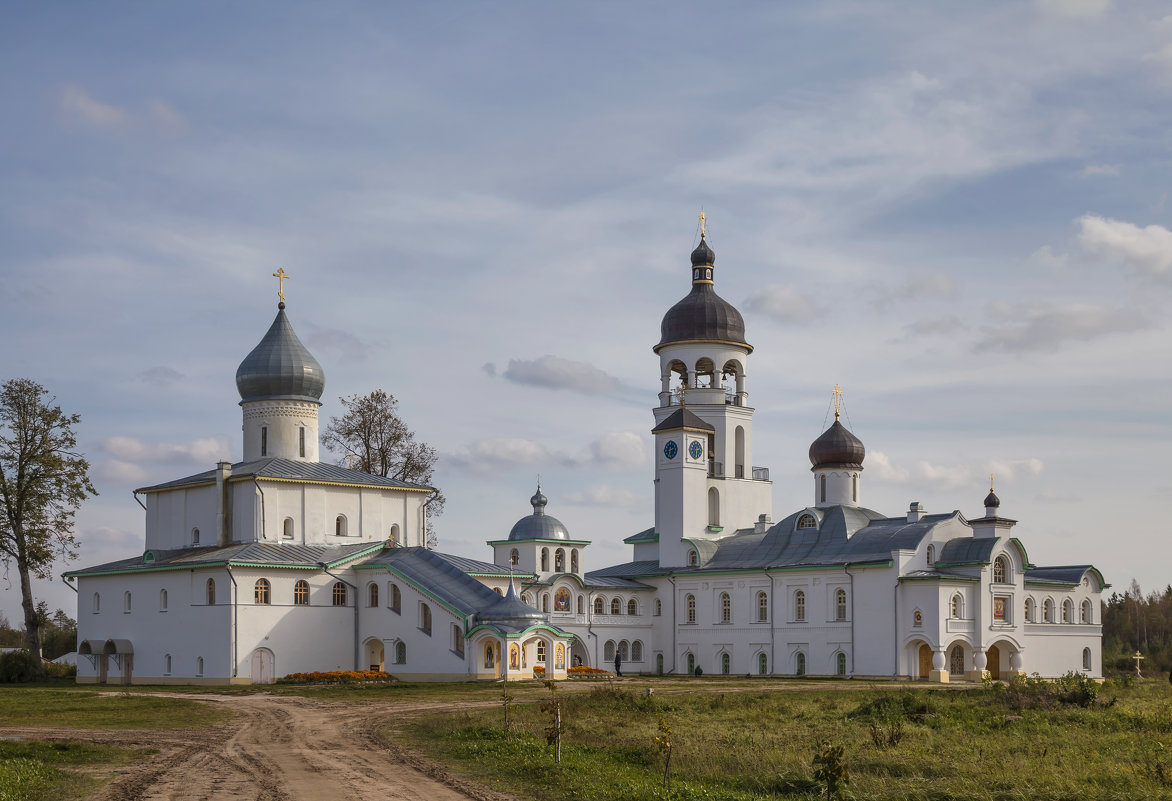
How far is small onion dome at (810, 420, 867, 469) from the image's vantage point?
60812 millimetres

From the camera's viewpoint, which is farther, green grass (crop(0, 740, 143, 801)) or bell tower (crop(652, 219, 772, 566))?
bell tower (crop(652, 219, 772, 566))

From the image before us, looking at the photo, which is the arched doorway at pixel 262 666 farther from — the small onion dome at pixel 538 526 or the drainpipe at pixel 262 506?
the small onion dome at pixel 538 526

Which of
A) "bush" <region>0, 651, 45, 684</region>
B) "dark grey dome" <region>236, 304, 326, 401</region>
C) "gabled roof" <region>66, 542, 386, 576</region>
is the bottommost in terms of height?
"bush" <region>0, 651, 45, 684</region>

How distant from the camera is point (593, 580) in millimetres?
60125

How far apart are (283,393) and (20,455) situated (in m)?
10.4

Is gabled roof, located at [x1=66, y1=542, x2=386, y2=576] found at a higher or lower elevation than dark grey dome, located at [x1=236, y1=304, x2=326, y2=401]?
lower

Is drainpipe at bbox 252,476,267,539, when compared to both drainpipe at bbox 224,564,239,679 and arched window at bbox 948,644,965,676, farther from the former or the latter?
arched window at bbox 948,644,965,676

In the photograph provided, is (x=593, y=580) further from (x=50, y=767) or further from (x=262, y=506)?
(x=50, y=767)

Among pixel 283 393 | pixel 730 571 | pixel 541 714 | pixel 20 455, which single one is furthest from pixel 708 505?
pixel 541 714

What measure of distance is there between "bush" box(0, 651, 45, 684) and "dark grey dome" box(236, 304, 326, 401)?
1286 cm

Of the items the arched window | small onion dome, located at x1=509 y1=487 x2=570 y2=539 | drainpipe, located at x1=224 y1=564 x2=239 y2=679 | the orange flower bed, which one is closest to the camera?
the orange flower bed

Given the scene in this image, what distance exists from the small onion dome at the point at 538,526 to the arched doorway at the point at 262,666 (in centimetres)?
1564

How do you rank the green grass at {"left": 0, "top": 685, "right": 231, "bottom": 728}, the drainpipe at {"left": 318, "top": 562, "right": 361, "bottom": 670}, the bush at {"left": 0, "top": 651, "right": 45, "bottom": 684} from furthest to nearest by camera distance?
the bush at {"left": 0, "top": 651, "right": 45, "bottom": 684} < the drainpipe at {"left": 318, "top": 562, "right": 361, "bottom": 670} < the green grass at {"left": 0, "top": 685, "right": 231, "bottom": 728}

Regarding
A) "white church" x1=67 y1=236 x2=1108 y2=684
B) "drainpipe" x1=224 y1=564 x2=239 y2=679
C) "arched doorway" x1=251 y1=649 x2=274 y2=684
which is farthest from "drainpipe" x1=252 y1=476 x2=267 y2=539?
"arched doorway" x1=251 y1=649 x2=274 y2=684
